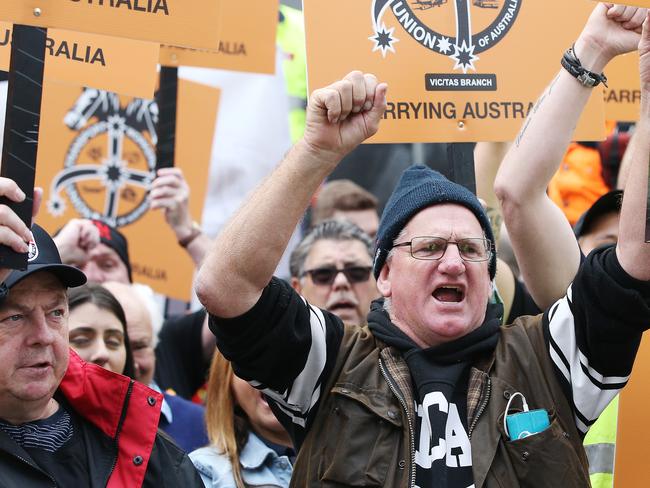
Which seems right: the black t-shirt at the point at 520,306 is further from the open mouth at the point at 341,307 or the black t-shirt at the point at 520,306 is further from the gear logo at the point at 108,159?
the gear logo at the point at 108,159

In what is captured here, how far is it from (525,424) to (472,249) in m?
0.52

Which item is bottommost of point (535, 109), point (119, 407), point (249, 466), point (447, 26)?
point (249, 466)

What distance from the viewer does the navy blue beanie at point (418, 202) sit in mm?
3143

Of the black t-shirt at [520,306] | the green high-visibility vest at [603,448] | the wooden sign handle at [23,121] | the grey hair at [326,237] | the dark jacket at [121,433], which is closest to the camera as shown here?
the wooden sign handle at [23,121]

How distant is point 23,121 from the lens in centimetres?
271

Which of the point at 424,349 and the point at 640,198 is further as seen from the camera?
the point at 424,349

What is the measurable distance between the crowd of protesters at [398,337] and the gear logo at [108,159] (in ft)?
8.78

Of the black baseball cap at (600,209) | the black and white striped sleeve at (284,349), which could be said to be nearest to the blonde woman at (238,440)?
the black and white striped sleeve at (284,349)

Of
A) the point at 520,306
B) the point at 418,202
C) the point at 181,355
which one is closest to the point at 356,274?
the point at 520,306

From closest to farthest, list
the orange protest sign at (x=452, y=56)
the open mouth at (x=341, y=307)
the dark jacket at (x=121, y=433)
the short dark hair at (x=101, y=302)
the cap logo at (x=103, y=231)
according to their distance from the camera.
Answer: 1. the dark jacket at (x=121, y=433)
2. the orange protest sign at (x=452, y=56)
3. the short dark hair at (x=101, y=302)
4. the open mouth at (x=341, y=307)
5. the cap logo at (x=103, y=231)

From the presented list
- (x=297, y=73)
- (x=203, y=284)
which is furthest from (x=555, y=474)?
(x=297, y=73)

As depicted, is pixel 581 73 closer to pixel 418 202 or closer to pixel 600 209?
pixel 418 202

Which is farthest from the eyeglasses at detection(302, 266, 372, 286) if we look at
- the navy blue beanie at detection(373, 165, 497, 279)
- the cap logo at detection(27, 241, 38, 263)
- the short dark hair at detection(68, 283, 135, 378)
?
the cap logo at detection(27, 241, 38, 263)

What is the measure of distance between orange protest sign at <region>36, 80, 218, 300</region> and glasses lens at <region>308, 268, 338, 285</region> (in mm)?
1256
